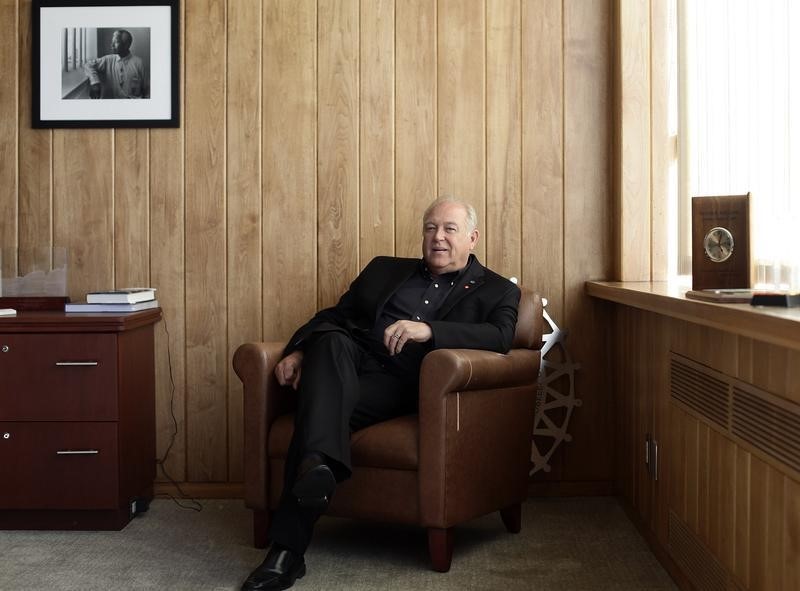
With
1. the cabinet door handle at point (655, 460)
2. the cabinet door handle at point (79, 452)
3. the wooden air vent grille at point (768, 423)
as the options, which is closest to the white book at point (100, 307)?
the cabinet door handle at point (79, 452)

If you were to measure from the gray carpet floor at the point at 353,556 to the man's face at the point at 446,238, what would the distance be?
0.92 meters

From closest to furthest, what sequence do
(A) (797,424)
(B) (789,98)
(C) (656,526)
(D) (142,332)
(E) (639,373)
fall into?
1. (A) (797,424)
2. (B) (789,98)
3. (C) (656,526)
4. (E) (639,373)
5. (D) (142,332)

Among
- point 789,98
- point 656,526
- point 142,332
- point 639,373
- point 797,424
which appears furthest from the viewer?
point 142,332

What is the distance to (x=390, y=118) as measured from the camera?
3.62 metres

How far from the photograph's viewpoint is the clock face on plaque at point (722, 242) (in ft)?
7.49

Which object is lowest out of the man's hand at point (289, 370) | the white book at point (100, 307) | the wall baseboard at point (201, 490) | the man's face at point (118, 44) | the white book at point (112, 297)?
the wall baseboard at point (201, 490)

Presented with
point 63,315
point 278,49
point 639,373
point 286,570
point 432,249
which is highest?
point 278,49

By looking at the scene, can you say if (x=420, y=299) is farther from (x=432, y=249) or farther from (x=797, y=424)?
(x=797, y=424)

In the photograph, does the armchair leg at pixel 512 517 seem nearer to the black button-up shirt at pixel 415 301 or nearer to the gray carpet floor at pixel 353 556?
the gray carpet floor at pixel 353 556

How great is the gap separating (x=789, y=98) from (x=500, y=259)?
4.48 feet

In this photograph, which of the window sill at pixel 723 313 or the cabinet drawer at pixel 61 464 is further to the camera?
the cabinet drawer at pixel 61 464

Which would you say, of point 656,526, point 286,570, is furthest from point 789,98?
point 286,570

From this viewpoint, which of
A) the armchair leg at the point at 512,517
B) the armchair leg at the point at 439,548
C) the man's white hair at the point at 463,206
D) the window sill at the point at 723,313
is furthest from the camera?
the man's white hair at the point at 463,206

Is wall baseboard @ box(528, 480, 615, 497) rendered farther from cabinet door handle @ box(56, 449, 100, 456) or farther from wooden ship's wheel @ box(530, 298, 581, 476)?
cabinet door handle @ box(56, 449, 100, 456)
